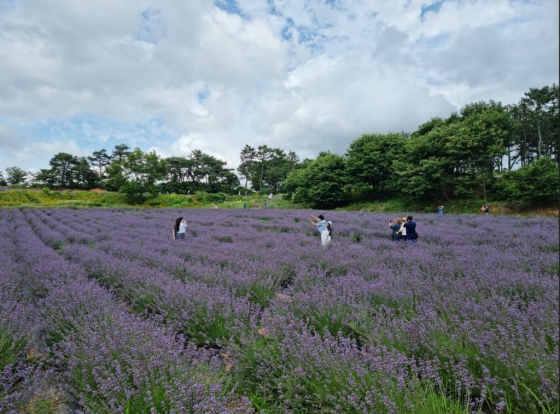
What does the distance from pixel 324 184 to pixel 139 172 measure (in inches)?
1124

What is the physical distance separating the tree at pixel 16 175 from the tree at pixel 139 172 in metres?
31.5

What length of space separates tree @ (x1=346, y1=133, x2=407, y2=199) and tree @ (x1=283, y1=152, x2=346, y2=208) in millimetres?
1873

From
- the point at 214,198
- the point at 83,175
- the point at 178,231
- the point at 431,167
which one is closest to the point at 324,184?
the point at 431,167

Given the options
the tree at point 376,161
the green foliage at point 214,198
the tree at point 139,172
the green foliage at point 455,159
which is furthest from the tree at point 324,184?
the tree at point 139,172

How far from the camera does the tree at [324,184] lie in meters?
34.5

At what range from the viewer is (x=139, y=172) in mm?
45625

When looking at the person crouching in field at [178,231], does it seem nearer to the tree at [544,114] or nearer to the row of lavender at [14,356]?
the row of lavender at [14,356]

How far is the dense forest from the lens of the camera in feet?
75.4

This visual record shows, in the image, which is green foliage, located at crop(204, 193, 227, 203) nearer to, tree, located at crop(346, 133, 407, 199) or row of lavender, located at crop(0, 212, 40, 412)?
tree, located at crop(346, 133, 407, 199)

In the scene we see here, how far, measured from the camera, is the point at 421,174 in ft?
82.0

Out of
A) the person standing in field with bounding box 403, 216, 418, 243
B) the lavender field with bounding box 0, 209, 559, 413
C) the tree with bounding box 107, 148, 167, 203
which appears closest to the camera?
the lavender field with bounding box 0, 209, 559, 413

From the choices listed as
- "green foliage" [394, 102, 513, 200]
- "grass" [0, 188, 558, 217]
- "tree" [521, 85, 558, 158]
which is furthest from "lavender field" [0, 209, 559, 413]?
"tree" [521, 85, 558, 158]

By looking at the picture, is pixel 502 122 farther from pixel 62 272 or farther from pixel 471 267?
pixel 62 272

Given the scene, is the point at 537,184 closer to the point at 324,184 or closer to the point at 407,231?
the point at 407,231
